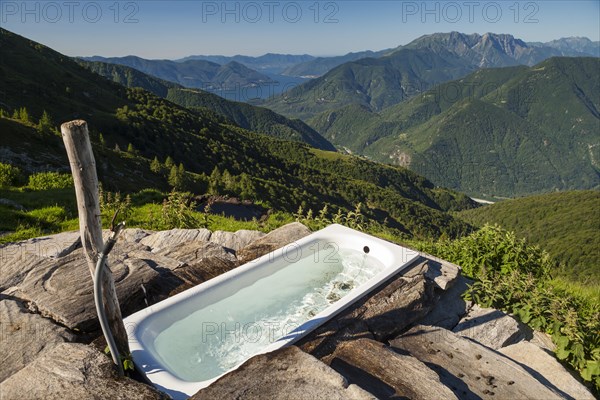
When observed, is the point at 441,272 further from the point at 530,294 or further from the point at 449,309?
the point at 530,294

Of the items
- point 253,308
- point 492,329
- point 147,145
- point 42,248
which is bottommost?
point 492,329

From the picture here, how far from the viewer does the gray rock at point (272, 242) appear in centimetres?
745

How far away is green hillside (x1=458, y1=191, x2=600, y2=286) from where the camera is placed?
79688 millimetres

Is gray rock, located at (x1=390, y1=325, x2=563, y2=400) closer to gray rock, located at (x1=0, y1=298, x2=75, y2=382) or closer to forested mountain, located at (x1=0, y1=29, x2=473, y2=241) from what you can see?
gray rock, located at (x1=0, y1=298, x2=75, y2=382)

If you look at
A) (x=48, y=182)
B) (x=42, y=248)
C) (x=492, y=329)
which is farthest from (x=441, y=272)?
(x=48, y=182)

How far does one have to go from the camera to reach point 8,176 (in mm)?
11289

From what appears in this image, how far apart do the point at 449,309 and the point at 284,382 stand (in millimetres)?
4010

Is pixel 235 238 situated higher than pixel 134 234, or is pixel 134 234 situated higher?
pixel 134 234

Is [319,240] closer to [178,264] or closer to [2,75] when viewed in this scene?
[178,264]

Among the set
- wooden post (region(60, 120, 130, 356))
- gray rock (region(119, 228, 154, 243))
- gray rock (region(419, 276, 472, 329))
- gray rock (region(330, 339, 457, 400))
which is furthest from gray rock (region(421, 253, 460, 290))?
gray rock (region(119, 228, 154, 243))

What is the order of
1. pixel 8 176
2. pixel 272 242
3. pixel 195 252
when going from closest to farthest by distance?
pixel 195 252, pixel 272 242, pixel 8 176

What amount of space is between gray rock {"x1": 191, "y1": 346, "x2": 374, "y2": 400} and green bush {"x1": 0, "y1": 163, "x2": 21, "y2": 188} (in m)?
11.1

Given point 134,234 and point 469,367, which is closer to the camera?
point 469,367

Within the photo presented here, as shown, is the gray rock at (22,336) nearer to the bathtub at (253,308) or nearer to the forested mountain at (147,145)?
the bathtub at (253,308)
